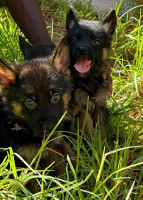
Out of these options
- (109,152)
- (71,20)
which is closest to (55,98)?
(109,152)

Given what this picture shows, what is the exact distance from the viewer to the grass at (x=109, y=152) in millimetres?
2484

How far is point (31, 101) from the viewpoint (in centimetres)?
282

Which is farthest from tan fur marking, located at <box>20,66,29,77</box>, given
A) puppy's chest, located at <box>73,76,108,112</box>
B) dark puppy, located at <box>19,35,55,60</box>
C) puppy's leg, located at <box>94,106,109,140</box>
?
puppy's leg, located at <box>94,106,109,140</box>

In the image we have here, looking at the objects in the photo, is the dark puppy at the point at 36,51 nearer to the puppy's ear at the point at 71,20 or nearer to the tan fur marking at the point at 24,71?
the puppy's ear at the point at 71,20

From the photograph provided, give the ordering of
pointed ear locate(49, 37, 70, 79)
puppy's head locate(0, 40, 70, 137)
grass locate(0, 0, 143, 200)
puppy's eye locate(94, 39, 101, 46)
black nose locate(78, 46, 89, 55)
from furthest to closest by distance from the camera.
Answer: puppy's eye locate(94, 39, 101, 46) < black nose locate(78, 46, 89, 55) < pointed ear locate(49, 37, 70, 79) < puppy's head locate(0, 40, 70, 137) < grass locate(0, 0, 143, 200)

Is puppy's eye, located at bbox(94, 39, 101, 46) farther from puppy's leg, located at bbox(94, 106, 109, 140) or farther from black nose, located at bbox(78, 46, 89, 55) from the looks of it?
puppy's leg, located at bbox(94, 106, 109, 140)

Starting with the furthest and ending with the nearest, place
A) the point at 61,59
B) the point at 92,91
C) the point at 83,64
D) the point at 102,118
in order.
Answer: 1. the point at 102,118
2. the point at 92,91
3. the point at 83,64
4. the point at 61,59

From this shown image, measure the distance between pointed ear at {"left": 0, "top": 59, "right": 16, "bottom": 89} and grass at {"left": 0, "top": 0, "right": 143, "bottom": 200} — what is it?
52cm

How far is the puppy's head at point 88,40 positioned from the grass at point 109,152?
19.7 inches

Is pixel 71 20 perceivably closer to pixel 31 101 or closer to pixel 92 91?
pixel 92 91

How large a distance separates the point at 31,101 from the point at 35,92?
0.25 feet

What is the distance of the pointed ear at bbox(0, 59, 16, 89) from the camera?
9.30ft

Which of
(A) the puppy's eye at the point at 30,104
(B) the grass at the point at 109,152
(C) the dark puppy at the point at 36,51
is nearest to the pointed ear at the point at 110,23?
(B) the grass at the point at 109,152

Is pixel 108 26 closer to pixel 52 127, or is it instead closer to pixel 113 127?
pixel 113 127
